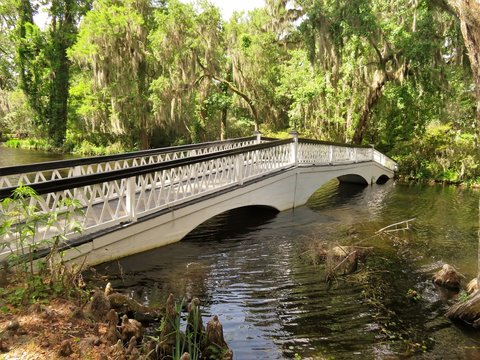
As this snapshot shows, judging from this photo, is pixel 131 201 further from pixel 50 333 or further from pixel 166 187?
pixel 50 333

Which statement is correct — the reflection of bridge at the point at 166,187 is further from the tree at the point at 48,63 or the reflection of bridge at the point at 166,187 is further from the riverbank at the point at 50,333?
the tree at the point at 48,63

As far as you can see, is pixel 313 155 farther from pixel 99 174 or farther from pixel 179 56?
pixel 179 56

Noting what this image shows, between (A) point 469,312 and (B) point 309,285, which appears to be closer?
(A) point 469,312

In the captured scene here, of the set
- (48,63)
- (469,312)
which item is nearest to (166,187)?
(469,312)

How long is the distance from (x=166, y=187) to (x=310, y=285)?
4.74 meters

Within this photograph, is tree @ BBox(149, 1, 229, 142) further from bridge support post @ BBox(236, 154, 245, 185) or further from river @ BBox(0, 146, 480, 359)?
bridge support post @ BBox(236, 154, 245, 185)

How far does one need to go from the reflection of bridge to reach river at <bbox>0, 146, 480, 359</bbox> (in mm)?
502

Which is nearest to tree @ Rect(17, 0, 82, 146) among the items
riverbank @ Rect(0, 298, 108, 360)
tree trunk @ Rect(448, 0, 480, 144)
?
tree trunk @ Rect(448, 0, 480, 144)

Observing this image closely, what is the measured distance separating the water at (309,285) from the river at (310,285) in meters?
0.02

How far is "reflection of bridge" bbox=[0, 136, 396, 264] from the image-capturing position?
6207 millimetres

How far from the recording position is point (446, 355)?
14.9 feet

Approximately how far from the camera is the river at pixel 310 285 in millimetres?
4777

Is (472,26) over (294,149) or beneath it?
over

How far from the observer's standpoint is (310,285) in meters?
6.61
